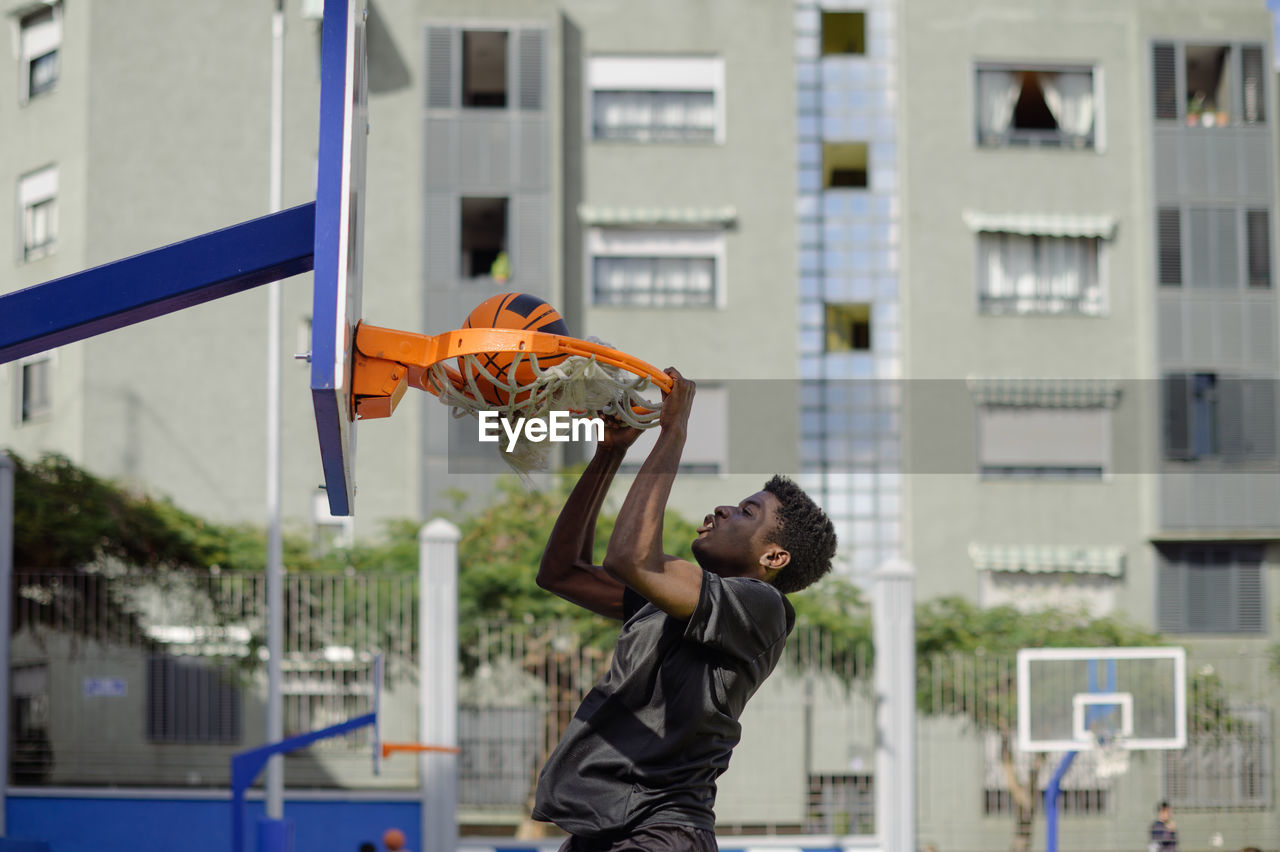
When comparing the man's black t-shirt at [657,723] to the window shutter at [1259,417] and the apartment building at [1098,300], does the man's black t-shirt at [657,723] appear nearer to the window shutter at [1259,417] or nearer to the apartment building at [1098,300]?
the apartment building at [1098,300]

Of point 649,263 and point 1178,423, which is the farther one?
point 649,263

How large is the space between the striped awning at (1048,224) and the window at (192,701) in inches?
577

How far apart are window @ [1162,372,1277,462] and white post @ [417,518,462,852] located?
1431 centimetres

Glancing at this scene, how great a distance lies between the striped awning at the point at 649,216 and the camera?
25.0 meters

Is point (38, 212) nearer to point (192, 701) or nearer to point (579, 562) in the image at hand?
point (192, 701)

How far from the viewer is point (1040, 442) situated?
81.8ft

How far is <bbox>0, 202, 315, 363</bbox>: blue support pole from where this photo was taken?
12.6 feet

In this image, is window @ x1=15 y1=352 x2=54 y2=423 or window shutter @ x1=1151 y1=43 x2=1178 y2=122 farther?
window shutter @ x1=1151 y1=43 x2=1178 y2=122

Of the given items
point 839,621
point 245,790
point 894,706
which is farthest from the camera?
point 839,621

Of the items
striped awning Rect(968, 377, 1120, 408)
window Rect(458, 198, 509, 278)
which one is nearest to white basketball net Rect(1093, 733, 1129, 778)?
striped awning Rect(968, 377, 1120, 408)

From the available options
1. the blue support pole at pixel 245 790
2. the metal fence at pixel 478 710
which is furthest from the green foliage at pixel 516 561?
the blue support pole at pixel 245 790

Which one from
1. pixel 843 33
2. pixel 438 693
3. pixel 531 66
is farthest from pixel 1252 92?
pixel 438 693

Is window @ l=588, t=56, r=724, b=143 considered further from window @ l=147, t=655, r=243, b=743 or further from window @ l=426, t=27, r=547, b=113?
window @ l=147, t=655, r=243, b=743

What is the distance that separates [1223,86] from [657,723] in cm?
2482
